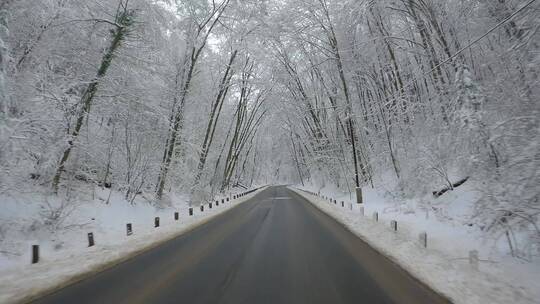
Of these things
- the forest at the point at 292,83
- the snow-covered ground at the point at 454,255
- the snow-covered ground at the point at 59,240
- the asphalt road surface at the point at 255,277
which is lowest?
the snow-covered ground at the point at 454,255

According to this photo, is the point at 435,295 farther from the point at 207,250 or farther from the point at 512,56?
the point at 207,250

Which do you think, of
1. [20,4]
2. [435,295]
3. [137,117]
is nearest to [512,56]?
[435,295]

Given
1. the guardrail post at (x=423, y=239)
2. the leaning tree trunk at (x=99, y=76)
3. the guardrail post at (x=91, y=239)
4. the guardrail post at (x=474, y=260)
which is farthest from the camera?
the leaning tree trunk at (x=99, y=76)

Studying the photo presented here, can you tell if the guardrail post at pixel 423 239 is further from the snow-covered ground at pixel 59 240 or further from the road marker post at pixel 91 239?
the road marker post at pixel 91 239

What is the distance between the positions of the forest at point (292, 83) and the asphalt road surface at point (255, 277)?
7.08 feet

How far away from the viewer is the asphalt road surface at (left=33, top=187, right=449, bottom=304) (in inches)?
174

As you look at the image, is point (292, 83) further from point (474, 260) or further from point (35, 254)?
point (474, 260)

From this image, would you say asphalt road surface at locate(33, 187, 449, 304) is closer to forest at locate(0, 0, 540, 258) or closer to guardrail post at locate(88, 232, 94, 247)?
guardrail post at locate(88, 232, 94, 247)

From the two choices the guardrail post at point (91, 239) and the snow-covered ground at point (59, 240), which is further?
the guardrail post at point (91, 239)

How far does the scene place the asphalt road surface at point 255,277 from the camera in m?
4.43

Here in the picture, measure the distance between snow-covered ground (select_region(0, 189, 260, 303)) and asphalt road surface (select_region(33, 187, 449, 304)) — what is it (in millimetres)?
657

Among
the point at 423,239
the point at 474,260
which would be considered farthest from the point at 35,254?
the point at 474,260

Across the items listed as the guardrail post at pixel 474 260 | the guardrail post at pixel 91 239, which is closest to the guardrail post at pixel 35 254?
the guardrail post at pixel 91 239

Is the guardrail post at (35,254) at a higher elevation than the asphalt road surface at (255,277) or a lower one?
higher
